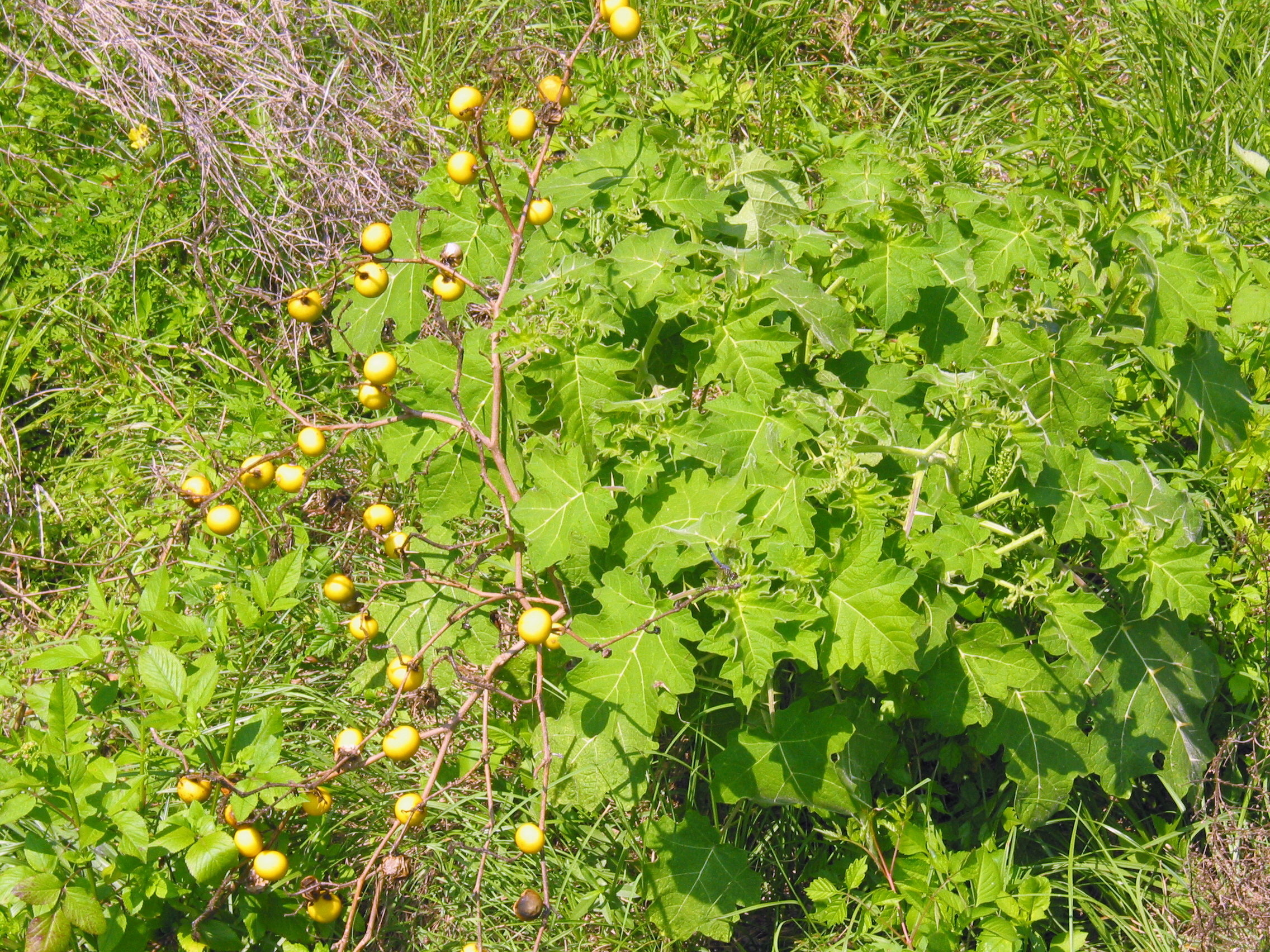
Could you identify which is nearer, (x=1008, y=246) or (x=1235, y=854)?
(x=1008, y=246)

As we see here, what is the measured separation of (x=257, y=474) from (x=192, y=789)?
64 centimetres

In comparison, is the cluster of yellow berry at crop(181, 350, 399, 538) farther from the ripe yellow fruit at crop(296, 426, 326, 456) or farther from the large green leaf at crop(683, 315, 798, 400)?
the large green leaf at crop(683, 315, 798, 400)

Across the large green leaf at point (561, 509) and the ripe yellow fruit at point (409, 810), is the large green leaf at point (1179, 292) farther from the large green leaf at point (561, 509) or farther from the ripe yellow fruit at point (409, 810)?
the ripe yellow fruit at point (409, 810)

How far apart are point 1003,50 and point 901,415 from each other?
2602mm

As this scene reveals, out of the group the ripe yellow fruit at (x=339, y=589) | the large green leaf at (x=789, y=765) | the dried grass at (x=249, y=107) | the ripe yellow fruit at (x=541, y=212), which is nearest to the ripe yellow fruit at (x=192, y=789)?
the ripe yellow fruit at (x=339, y=589)

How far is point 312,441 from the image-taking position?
2.12 metres

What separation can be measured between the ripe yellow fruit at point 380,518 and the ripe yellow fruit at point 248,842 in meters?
0.64

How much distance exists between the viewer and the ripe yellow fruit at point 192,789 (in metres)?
1.98

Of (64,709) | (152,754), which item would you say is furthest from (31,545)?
(64,709)

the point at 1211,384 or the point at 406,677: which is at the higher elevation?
the point at 1211,384

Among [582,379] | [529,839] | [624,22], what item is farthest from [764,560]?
[624,22]

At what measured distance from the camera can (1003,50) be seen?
163 inches

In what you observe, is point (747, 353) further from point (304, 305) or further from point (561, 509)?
point (304, 305)

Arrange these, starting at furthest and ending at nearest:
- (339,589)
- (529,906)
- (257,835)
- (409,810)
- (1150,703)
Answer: (1150,703) < (339,589) < (257,835) < (409,810) < (529,906)
